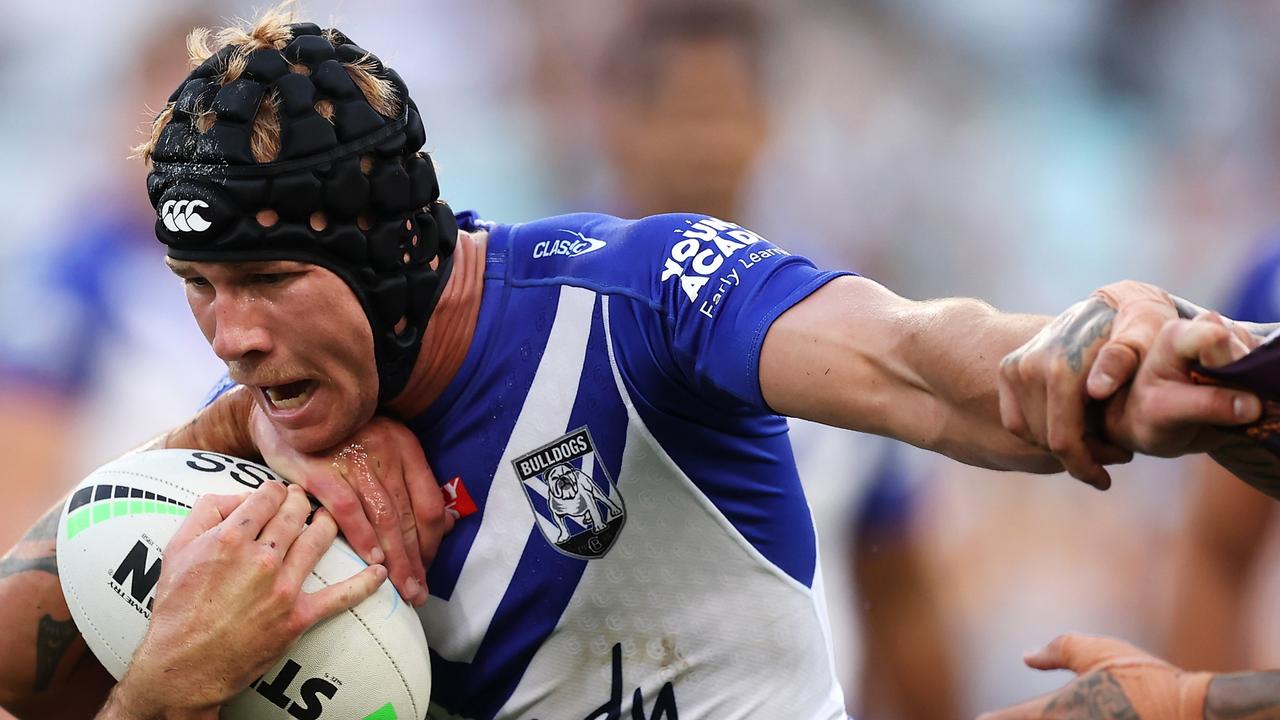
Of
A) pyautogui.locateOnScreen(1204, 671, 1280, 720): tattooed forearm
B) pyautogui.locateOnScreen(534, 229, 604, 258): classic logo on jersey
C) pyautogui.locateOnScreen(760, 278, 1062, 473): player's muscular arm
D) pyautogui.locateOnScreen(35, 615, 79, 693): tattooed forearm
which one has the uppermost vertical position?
pyautogui.locateOnScreen(760, 278, 1062, 473): player's muscular arm

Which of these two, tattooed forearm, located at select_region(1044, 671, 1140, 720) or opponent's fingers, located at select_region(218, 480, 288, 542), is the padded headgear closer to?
opponent's fingers, located at select_region(218, 480, 288, 542)

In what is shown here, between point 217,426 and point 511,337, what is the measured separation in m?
0.80

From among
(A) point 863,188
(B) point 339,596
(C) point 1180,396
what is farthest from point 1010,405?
(A) point 863,188

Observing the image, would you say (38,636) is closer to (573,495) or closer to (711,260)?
(573,495)

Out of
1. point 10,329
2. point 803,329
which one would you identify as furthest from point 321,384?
point 10,329

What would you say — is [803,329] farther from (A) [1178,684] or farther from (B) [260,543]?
(B) [260,543]

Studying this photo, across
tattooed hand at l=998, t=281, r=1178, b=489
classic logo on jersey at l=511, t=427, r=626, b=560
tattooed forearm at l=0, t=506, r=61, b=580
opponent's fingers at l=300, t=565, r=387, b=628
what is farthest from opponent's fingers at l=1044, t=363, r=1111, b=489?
tattooed forearm at l=0, t=506, r=61, b=580

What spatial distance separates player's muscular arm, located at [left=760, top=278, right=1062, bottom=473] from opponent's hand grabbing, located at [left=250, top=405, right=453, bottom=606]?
0.97 meters

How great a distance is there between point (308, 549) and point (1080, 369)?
1.68m

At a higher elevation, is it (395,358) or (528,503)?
(395,358)

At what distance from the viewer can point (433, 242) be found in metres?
3.04

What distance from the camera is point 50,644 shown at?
3.29 metres

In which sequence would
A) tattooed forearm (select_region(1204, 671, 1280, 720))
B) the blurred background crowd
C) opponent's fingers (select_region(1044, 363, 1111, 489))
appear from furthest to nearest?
the blurred background crowd
tattooed forearm (select_region(1204, 671, 1280, 720))
opponent's fingers (select_region(1044, 363, 1111, 489))

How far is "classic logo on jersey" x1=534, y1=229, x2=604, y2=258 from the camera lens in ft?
9.97
